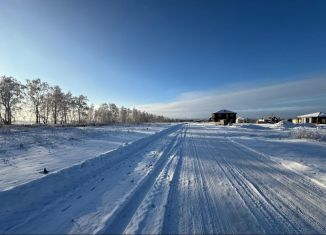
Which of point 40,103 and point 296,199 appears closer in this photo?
point 296,199

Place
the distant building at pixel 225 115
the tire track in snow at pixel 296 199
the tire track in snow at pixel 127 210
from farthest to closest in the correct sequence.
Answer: the distant building at pixel 225 115 → the tire track in snow at pixel 296 199 → the tire track in snow at pixel 127 210

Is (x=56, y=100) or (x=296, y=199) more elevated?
(x=56, y=100)

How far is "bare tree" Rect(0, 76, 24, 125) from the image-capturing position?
191 feet

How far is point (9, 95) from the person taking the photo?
59875 mm

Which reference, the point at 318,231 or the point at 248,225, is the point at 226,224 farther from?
the point at 318,231

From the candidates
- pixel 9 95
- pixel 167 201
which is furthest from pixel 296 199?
pixel 9 95

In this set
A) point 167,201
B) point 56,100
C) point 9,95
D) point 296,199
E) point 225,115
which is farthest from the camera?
point 225,115

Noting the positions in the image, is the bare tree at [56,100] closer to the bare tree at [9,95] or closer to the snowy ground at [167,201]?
the bare tree at [9,95]

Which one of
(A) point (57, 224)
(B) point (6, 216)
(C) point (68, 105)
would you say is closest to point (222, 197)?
(A) point (57, 224)

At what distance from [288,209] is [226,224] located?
5.52ft

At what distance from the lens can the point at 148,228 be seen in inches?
150

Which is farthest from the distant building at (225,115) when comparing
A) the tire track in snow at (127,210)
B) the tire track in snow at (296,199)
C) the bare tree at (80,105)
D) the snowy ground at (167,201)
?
the tire track in snow at (127,210)

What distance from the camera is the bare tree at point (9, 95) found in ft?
191

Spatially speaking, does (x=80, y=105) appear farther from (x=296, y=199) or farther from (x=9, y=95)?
(x=296, y=199)
